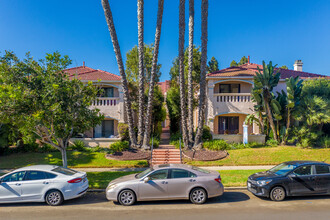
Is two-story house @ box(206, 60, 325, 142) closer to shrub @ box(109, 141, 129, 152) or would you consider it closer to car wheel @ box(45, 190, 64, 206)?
shrub @ box(109, 141, 129, 152)

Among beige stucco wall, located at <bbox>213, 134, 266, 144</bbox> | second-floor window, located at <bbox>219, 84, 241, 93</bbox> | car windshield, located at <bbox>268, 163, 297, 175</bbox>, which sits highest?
second-floor window, located at <bbox>219, 84, 241, 93</bbox>

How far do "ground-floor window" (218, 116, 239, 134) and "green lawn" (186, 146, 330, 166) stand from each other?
428 cm

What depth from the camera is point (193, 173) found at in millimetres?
7602

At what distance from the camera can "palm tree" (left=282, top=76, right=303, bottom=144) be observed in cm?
1527

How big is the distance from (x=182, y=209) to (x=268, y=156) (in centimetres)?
916

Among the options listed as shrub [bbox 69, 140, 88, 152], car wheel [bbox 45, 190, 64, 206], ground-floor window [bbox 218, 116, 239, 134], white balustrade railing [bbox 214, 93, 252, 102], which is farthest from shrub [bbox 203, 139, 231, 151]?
A: car wheel [bbox 45, 190, 64, 206]

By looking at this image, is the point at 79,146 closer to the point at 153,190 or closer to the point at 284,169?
the point at 153,190

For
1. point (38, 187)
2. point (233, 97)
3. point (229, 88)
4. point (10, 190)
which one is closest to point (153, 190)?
point (38, 187)

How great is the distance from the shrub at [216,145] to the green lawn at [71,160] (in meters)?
4.63

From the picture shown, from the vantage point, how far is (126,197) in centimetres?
736

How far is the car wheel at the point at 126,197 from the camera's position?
288 inches

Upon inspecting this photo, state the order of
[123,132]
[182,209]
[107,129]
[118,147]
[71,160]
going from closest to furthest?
1. [182,209]
2. [71,160]
3. [118,147]
4. [123,132]
5. [107,129]

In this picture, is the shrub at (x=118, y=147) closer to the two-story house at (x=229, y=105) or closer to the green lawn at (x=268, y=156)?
the green lawn at (x=268, y=156)

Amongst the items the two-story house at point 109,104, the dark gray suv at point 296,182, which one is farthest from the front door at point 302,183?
the two-story house at point 109,104
